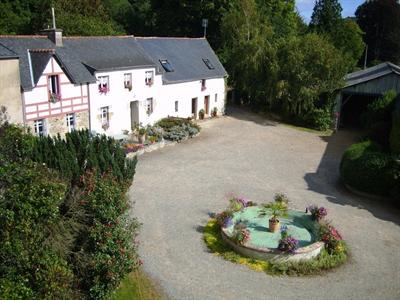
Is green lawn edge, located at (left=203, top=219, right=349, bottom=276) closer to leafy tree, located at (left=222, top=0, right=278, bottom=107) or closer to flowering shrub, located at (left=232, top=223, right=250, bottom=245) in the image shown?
flowering shrub, located at (left=232, top=223, right=250, bottom=245)

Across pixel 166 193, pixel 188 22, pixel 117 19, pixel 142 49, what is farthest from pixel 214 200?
pixel 117 19

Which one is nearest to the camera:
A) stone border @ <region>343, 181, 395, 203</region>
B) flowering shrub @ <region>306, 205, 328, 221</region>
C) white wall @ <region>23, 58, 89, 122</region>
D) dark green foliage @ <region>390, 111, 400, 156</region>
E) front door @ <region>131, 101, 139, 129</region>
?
flowering shrub @ <region>306, 205, 328, 221</region>

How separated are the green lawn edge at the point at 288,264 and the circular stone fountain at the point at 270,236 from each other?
0.62ft

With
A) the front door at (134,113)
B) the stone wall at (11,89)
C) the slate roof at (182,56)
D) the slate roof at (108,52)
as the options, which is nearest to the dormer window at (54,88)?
the stone wall at (11,89)

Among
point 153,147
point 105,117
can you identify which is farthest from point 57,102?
point 153,147

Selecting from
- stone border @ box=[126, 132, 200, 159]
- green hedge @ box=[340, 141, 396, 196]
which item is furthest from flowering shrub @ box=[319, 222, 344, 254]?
stone border @ box=[126, 132, 200, 159]

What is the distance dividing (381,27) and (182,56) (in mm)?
42497

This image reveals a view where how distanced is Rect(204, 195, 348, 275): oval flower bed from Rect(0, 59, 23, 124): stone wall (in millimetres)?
11402

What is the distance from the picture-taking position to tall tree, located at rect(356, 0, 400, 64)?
2346 inches

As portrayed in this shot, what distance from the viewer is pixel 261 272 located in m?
13.3

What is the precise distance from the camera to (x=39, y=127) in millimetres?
22641

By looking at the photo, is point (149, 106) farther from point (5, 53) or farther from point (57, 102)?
point (5, 53)

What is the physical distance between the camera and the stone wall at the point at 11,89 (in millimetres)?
19717

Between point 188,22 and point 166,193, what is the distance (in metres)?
34.4
